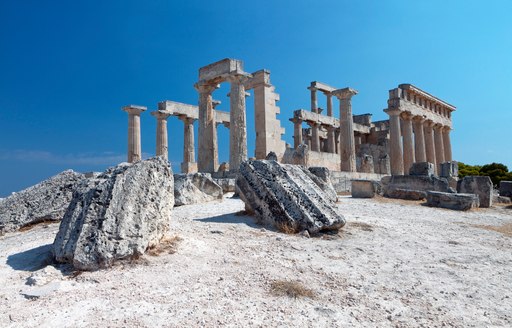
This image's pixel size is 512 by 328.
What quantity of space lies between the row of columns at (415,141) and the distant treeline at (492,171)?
5.33 m

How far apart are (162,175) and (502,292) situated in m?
4.14

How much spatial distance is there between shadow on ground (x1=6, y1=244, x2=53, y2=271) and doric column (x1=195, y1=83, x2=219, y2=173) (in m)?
15.3

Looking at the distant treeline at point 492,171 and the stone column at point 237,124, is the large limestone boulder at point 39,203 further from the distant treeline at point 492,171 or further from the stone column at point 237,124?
the distant treeline at point 492,171

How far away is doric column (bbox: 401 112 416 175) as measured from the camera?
27.4m

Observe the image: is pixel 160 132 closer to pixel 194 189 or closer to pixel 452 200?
pixel 194 189

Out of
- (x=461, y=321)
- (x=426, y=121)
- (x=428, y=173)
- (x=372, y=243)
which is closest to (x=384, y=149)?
(x=426, y=121)

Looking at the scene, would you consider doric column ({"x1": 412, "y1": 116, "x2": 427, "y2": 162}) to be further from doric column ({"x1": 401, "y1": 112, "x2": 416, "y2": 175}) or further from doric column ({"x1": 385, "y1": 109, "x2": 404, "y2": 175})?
doric column ({"x1": 385, "y1": 109, "x2": 404, "y2": 175})

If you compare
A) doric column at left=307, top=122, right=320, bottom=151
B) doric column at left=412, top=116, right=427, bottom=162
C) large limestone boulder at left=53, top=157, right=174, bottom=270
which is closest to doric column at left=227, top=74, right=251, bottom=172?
doric column at left=307, top=122, right=320, bottom=151

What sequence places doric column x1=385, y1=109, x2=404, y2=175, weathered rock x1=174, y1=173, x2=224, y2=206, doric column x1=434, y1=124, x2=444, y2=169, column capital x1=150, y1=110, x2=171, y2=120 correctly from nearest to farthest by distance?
weathered rock x1=174, y1=173, x2=224, y2=206
column capital x1=150, y1=110, x2=171, y2=120
doric column x1=385, y1=109, x2=404, y2=175
doric column x1=434, y1=124, x2=444, y2=169

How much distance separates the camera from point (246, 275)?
12.4 feet

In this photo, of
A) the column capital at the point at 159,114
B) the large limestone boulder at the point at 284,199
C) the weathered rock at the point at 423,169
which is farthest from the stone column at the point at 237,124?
the large limestone boulder at the point at 284,199

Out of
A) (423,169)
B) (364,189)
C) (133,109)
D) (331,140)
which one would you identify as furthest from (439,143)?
(133,109)

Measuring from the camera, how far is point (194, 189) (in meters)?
9.49

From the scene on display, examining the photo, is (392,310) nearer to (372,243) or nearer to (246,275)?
(246,275)
